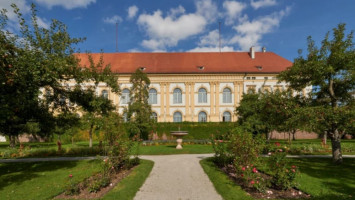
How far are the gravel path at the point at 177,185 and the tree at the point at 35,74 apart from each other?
5.05 meters

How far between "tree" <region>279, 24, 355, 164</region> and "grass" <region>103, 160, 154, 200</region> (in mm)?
7492

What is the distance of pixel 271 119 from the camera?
37.2 feet

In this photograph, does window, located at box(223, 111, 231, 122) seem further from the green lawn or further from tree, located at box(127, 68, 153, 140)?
the green lawn

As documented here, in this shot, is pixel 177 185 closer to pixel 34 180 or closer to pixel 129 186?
pixel 129 186

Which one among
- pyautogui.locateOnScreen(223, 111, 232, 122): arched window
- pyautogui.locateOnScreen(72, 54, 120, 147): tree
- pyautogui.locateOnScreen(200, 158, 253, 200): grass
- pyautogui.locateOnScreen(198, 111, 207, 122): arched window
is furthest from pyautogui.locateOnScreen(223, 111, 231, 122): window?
pyautogui.locateOnScreen(72, 54, 120, 147): tree

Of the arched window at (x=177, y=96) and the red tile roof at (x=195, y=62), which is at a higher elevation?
the red tile roof at (x=195, y=62)

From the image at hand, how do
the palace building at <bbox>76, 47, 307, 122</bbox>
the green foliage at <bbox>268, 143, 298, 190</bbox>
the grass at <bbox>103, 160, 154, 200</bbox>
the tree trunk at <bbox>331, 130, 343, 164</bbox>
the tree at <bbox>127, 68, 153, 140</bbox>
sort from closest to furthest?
the grass at <bbox>103, 160, 154, 200</bbox> < the green foliage at <bbox>268, 143, 298, 190</bbox> < the tree trunk at <bbox>331, 130, 343, 164</bbox> < the tree at <bbox>127, 68, 153, 140</bbox> < the palace building at <bbox>76, 47, 307, 122</bbox>

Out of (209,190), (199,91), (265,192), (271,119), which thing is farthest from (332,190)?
(199,91)

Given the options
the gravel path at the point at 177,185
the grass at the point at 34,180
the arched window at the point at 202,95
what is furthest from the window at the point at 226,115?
the grass at the point at 34,180

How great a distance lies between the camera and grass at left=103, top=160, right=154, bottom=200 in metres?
5.86

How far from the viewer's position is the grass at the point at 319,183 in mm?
5707

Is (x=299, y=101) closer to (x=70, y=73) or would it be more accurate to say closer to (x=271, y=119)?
(x=271, y=119)

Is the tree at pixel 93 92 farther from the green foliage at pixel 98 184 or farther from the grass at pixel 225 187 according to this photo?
the grass at pixel 225 187

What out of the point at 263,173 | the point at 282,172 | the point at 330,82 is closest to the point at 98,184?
the point at 282,172
